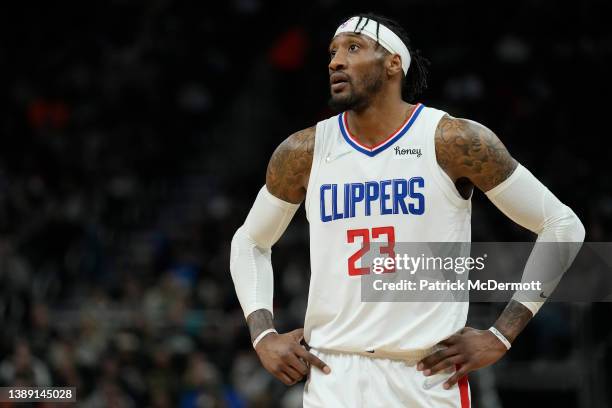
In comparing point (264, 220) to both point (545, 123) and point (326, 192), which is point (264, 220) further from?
point (545, 123)

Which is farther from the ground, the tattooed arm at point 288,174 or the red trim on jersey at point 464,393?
the tattooed arm at point 288,174

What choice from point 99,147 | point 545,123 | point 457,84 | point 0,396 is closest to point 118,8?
point 99,147

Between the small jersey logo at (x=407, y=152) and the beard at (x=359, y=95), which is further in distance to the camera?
the beard at (x=359, y=95)

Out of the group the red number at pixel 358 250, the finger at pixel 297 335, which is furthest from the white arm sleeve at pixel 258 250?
the red number at pixel 358 250

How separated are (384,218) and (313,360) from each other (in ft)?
2.33

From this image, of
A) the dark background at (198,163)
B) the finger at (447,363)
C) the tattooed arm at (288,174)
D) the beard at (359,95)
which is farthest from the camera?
the dark background at (198,163)

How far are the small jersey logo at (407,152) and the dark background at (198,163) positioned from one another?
5.56 meters

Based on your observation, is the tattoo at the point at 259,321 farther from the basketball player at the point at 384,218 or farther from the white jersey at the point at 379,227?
the white jersey at the point at 379,227

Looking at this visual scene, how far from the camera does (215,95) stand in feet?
54.3

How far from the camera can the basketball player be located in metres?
4.56

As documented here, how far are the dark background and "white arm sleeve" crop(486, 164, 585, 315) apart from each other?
5371 mm

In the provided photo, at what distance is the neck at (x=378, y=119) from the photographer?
192 inches

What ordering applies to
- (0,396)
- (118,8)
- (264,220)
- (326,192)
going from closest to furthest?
1. (326,192)
2. (264,220)
3. (0,396)
4. (118,8)

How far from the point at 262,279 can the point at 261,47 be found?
11.9m
